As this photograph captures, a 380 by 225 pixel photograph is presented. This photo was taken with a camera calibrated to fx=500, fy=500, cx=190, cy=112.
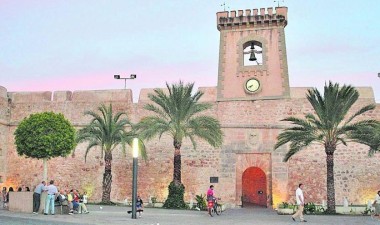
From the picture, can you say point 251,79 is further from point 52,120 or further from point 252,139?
point 52,120

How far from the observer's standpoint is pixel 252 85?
88.8 feet

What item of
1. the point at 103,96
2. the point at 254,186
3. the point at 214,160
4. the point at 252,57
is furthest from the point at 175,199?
the point at 103,96

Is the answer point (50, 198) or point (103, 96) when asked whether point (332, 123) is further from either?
point (103, 96)

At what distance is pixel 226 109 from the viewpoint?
27.2m

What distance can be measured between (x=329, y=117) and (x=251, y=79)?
7228 mm

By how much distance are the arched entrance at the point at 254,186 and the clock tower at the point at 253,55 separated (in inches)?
198

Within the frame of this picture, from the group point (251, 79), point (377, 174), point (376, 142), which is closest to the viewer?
point (376, 142)

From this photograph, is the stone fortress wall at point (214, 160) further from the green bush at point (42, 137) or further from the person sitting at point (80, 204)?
the person sitting at point (80, 204)

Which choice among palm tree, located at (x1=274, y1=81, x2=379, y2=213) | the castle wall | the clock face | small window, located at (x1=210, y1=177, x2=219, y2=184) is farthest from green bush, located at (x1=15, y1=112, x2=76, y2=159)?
the clock face

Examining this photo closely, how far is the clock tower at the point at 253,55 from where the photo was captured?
88.2 ft

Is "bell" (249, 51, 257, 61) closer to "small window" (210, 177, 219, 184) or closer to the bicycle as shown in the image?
"small window" (210, 177, 219, 184)

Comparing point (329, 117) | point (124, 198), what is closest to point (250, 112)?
point (329, 117)

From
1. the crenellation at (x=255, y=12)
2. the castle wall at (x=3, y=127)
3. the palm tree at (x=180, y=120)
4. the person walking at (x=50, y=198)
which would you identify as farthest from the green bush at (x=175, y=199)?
the castle wall at (x=3, y=127)

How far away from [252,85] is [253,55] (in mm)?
1620
